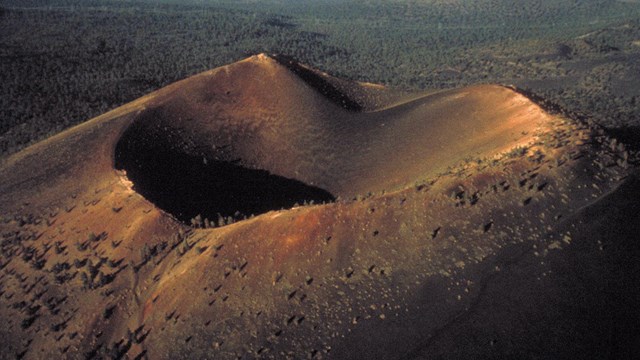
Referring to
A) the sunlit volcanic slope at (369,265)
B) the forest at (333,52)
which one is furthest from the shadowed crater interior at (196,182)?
the forest at (333,52)

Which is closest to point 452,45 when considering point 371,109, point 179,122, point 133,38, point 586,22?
point 586,22

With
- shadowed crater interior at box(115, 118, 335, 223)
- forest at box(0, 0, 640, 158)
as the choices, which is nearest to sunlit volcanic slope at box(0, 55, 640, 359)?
shadowed crater interior at box(115, 118, 335, 223)

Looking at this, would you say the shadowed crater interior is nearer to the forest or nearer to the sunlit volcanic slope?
the sunlit volcanic slope

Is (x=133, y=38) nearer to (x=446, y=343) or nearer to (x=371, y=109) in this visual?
(x=371, y=109)

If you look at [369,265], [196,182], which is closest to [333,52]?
[196,182]

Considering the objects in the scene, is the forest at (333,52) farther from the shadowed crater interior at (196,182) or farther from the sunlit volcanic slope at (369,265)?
the shadowed crater interior at (196,182)

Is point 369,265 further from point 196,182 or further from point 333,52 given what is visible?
point 333,52
